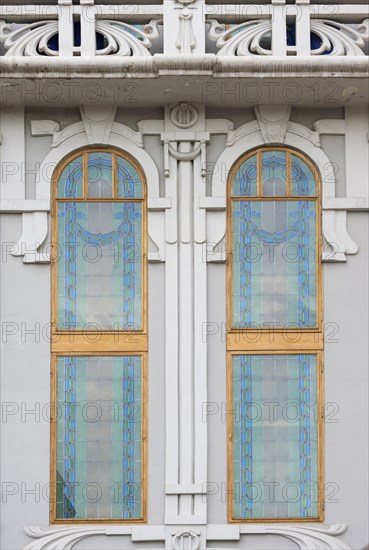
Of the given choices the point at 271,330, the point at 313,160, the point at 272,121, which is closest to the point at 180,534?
the point at 271,330

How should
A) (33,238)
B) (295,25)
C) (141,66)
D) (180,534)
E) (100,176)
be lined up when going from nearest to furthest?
1. (180,534)
2. (141,66)
3. (33,238)
4. (295,25)
5. (100,176)

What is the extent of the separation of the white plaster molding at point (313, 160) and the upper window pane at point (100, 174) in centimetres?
110

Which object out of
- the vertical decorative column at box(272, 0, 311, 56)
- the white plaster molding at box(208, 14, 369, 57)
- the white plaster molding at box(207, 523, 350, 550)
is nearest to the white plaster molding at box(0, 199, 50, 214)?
the white plaster molding at box(208, 14, 369, 57)

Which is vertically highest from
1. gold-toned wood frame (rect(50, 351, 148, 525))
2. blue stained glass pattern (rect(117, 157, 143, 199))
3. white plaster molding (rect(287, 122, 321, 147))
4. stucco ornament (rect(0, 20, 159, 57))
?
stucco ornament (rect(0, 20, 159, 57))

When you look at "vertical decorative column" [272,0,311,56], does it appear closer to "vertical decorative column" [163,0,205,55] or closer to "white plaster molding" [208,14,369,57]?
"white plaster molding" [208,14,369,57]

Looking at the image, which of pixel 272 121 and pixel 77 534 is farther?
pixel 272 121

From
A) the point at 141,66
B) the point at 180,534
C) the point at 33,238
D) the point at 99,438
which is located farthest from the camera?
the point at 33,238

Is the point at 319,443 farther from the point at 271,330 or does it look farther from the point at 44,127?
the point at 44,127

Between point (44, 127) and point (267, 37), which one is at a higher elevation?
point (267, 37)

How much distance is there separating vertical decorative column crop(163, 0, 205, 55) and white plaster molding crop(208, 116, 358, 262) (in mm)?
1037

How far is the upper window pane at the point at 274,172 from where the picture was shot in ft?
62.8

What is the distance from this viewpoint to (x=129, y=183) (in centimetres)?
1914

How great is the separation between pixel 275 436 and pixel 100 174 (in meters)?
3.30

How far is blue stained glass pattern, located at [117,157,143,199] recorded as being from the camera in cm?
1911
